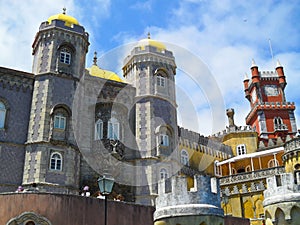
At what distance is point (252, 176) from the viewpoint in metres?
38.6

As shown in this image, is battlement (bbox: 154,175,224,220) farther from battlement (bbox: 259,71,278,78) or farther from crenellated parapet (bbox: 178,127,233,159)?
battlement (bbox: 259,71,278,78)

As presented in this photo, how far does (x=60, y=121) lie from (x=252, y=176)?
68.3 ft

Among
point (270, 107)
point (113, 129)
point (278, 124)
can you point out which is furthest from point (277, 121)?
point (113, 129)

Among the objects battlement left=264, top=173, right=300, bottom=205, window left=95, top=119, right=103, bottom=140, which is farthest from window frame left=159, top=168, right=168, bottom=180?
battlement left=264, top=173, right=300, bottom=205

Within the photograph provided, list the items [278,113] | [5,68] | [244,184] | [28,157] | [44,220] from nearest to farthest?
[44,220] → [28,157] → [5,68] → [244,184] → [278,113]

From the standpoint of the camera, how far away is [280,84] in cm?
6044

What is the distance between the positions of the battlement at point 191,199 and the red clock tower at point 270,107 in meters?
38.6

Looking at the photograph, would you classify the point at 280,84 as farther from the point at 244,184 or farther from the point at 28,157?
the point at 28,157

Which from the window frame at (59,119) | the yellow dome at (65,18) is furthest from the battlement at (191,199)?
the yellow dome at (65,18)

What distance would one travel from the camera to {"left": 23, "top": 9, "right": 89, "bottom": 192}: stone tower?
25.9 m

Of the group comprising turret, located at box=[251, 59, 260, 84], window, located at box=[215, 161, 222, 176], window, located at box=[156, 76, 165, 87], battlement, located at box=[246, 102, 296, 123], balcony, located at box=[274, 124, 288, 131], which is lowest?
window, located at box=[215, 161, 222, 176]

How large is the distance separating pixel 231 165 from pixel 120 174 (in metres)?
20.6

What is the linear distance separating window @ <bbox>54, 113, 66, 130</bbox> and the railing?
19597 millimetres

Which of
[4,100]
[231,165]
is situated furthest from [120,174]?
[231,165]
